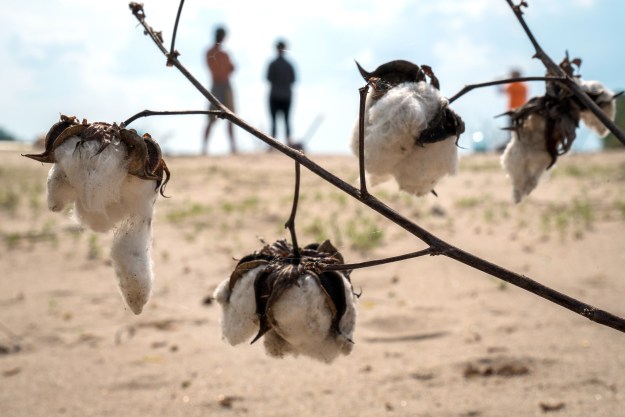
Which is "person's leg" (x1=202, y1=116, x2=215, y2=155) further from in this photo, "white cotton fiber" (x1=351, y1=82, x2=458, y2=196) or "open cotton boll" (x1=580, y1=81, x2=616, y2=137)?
"white cotton fiber" (x1=351, y1=82, x2=458, y2=196)

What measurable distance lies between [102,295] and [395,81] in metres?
2.92

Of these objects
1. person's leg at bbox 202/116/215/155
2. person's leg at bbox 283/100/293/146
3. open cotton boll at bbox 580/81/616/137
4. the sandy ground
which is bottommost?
the sandy ground

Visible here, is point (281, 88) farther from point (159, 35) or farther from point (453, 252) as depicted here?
point (453, 252)

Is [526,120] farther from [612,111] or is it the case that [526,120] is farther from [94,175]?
[94,175]

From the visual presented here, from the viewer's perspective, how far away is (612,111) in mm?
1901

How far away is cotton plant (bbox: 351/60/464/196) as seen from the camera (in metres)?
1.42

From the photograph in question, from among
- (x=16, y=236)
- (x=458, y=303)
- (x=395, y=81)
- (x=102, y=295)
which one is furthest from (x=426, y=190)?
(x=16, y=236)

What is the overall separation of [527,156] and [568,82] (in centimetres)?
24

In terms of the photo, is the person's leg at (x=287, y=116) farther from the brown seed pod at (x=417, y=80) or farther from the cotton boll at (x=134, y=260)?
the cotton boll at (x=134, y=260)

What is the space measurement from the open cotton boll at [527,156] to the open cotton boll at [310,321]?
60 cm

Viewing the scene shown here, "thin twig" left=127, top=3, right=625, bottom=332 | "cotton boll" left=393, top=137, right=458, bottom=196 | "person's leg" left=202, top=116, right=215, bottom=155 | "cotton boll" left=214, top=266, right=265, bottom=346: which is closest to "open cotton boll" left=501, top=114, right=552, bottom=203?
"cotton boll" left=393, top=137, right=458, bottom=196

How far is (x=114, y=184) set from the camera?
1271mm

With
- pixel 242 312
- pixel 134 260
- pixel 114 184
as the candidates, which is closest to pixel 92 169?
pixel 114 184

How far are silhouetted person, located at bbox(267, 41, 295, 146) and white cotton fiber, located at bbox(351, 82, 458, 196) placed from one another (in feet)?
22.2
